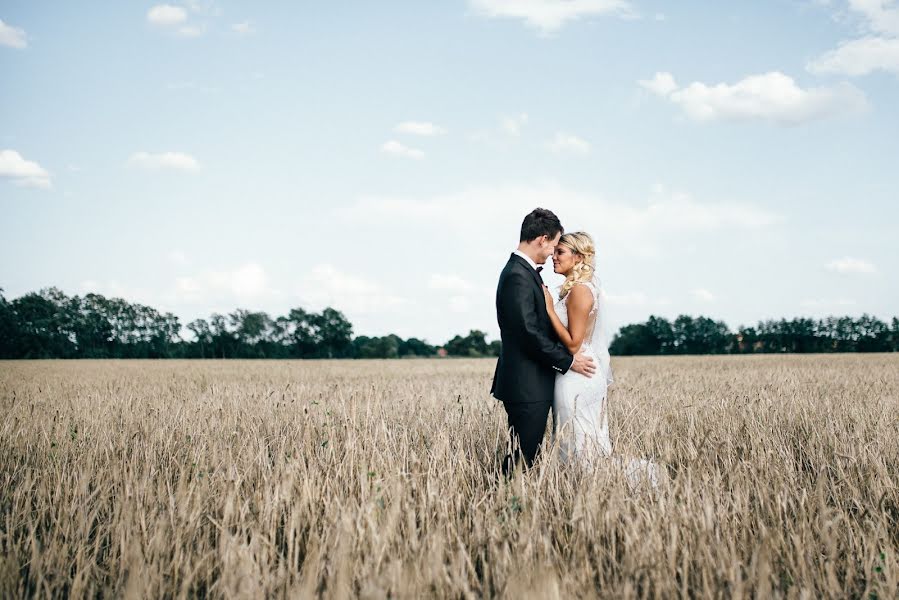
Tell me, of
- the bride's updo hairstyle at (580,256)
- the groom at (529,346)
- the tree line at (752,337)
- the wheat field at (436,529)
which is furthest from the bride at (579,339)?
the tree line at (752,337)

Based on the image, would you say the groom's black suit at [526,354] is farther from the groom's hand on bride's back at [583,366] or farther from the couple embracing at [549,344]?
the groom's hand on bride's back at [583,366]

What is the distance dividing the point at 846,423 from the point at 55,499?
26.5ft

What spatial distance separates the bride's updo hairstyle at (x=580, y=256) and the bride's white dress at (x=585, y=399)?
0.33 ft

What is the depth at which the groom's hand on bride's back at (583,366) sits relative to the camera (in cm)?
469

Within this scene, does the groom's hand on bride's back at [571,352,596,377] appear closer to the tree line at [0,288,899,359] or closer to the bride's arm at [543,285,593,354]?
the bride's arm at [543,285,593,354]

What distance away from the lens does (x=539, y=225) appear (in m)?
4.64

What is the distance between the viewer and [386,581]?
2.47m

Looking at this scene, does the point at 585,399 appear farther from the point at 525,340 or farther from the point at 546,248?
the point at 546,248

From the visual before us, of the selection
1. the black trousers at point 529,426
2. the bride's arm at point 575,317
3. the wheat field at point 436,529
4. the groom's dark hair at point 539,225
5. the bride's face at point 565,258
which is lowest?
the wheat field at point 436,529

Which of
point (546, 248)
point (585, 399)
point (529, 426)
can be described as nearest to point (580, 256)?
point (546, 248)

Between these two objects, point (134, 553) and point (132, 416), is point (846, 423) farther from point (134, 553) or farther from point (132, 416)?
point (132, 416)

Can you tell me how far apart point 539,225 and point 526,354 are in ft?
3.53

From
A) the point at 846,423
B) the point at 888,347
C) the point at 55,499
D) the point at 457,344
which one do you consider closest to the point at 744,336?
the point at 888,347

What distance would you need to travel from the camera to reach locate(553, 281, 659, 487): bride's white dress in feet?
15.3
